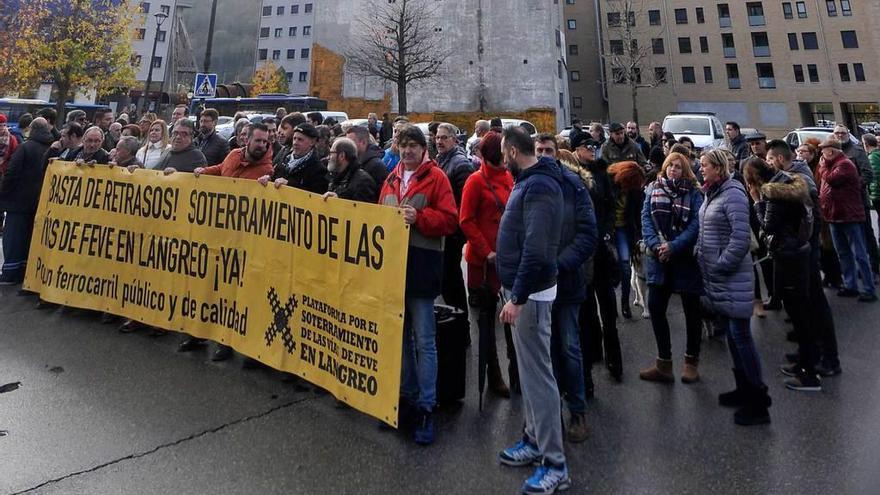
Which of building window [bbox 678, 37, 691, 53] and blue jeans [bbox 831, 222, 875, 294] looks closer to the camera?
blue jeans [bbox 831, 222, 875, 294]

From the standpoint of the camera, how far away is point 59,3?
93.1 ft

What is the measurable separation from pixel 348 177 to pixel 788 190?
12.5ft

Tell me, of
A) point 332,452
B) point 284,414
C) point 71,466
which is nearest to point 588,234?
point 332,452

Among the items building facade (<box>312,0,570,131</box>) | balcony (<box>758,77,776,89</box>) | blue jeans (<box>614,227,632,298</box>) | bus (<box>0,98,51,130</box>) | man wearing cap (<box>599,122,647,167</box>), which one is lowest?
blue jeans (<box>614,227,632,298</box>)

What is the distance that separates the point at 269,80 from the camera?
233 feet

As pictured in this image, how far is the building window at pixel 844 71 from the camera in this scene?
5216cm

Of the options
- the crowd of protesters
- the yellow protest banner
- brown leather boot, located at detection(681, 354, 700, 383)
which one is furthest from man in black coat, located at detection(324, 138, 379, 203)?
brown leather boot, located at detection(681, 354, 700, 383)

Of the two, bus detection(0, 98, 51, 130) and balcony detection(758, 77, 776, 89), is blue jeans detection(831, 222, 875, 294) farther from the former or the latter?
balcony detection(758, 77, 776, 89)

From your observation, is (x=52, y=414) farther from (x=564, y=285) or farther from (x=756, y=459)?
(x=756, y=459)

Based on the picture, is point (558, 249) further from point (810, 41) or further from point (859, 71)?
point (810, 41)

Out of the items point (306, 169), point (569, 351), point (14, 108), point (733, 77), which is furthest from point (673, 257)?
point (733, 77)

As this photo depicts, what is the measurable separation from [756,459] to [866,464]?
65 centimetres

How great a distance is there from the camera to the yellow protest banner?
3.59m

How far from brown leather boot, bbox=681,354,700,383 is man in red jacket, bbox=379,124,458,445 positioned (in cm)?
246
